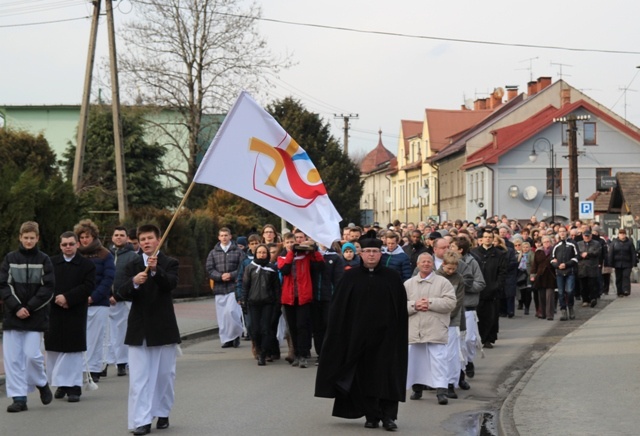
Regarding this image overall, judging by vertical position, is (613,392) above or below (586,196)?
below

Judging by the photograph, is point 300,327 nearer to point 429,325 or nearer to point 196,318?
point 429,325

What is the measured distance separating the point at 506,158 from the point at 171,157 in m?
21.1

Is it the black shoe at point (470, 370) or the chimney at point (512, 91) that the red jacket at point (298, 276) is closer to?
the black shoe at point (470, 370)

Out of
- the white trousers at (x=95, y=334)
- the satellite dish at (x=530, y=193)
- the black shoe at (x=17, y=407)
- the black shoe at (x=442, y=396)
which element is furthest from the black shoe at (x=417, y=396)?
the satellite dish at (x=530, y=193)

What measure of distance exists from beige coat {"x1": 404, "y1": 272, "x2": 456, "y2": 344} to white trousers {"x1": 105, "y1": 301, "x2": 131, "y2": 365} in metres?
4.39

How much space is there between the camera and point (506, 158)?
72.4m

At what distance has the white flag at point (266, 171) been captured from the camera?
11.0 m

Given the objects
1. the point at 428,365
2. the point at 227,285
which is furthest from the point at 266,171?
the point at 227,285

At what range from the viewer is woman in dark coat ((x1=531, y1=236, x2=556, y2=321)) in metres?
24.5

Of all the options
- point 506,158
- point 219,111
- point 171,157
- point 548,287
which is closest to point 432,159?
point 506,158

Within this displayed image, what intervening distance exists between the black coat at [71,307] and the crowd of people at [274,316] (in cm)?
1

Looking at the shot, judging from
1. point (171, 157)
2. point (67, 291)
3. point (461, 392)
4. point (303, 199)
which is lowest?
point (461, 392)

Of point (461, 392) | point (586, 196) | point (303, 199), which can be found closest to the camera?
point (303, 199)

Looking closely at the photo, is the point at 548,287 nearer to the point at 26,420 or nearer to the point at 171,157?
the point at 26,420
